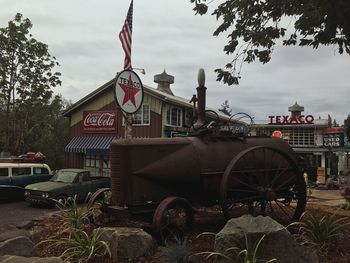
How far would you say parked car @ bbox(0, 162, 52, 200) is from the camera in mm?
16719

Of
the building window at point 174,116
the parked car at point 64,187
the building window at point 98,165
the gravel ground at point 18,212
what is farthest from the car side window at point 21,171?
the building window at point 98,165

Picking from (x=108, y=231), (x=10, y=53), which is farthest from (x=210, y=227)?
(x=10, y=53)

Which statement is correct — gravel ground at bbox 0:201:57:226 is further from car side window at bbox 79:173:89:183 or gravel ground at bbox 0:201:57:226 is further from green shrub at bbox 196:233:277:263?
green shrub at bbox 196:233:277:263

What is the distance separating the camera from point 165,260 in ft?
18.3

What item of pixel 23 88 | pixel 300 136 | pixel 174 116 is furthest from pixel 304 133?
pixel 23 88

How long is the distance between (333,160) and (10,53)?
82.3ft

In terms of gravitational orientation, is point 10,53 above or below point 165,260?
above

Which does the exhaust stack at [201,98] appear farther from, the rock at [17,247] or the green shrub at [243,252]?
the rock at [17,247]

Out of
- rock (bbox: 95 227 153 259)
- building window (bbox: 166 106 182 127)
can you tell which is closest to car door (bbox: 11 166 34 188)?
building window (bbox: 166 106 182 127)

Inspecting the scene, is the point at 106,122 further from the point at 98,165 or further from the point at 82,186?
the point at 82,186

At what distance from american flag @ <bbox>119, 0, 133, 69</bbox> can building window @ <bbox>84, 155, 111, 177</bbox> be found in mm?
17269

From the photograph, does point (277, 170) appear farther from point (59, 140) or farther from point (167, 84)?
point (59, 140)

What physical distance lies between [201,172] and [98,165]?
71.4ft

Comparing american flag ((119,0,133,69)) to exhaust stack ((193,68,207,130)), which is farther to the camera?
american flag ((119,0,133,69))
